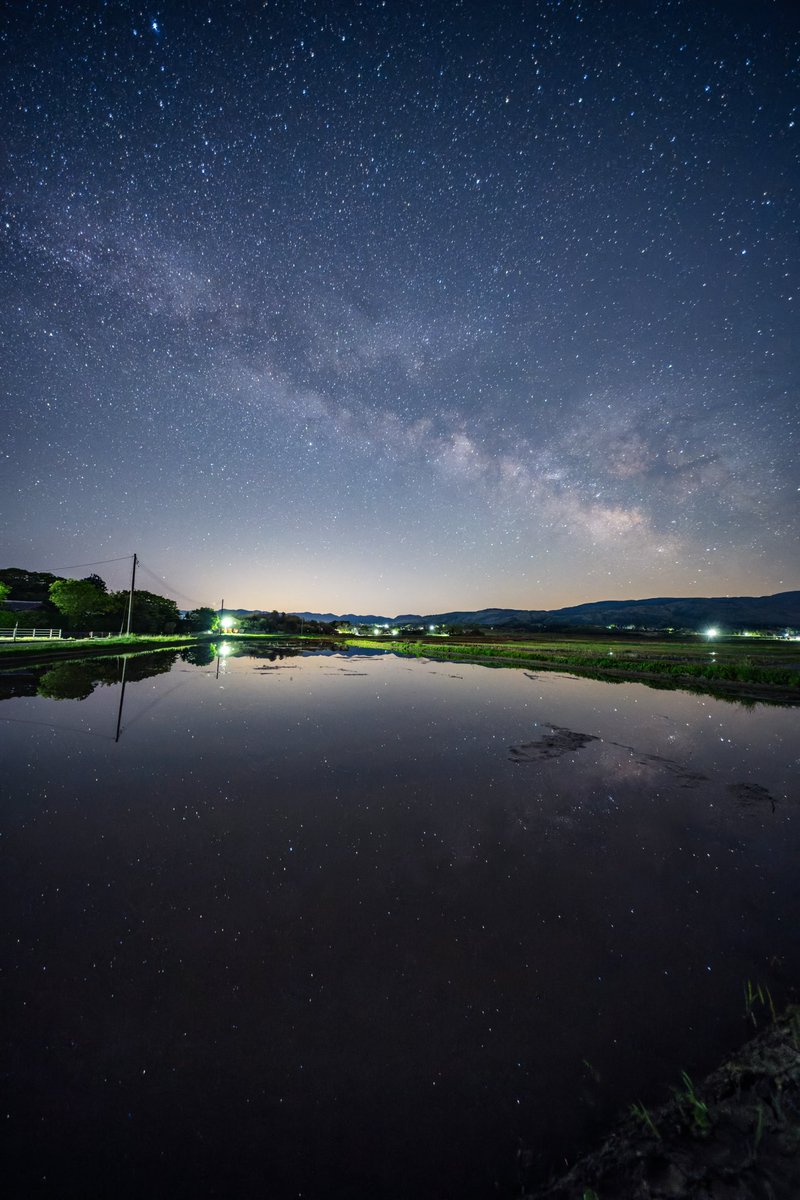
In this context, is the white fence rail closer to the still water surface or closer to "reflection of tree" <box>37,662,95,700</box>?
"reflection of tree" <box>37,662,95,700</box>

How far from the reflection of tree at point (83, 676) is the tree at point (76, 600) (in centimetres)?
3969

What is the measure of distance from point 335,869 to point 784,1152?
14.4 ft

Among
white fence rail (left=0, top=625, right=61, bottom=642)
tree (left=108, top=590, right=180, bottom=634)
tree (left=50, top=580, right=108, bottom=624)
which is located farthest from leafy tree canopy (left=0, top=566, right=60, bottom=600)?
white fence rail (left=0, top=625, right=61, bottom=642)

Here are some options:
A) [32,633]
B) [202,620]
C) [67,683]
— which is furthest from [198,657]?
[202,620]

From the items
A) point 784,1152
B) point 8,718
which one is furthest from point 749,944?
point 8,718

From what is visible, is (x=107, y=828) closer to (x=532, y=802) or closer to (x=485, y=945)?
(x=485, y=945)

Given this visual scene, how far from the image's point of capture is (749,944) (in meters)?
4.42

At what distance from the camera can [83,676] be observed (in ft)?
69.1

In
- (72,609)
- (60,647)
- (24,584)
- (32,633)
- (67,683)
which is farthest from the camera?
(24,584)

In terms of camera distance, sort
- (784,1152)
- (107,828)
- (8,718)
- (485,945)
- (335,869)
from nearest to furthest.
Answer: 1. (784,1152)
2. (485,945)
3. (335,869)
4. (107,828)
5. (8,718)

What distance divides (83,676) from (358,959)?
23.2m

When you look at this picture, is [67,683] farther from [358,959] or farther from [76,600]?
[76,600]

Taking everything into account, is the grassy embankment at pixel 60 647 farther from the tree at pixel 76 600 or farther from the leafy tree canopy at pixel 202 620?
the leafy tree canopy at pixel 202 620

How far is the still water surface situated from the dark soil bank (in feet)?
0.55
